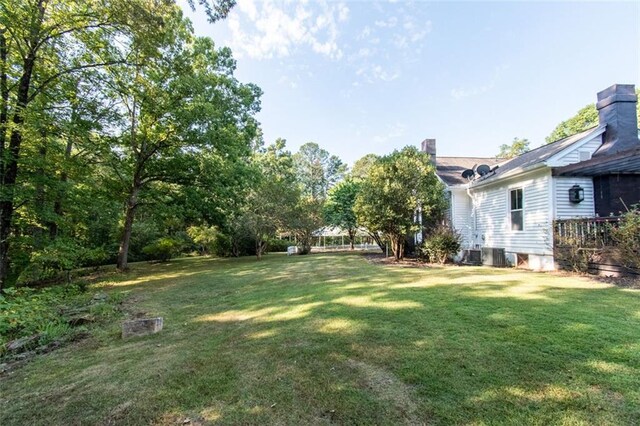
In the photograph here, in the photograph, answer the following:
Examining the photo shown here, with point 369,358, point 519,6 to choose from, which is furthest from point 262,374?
point 519,6

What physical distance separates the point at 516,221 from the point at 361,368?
10.1 metres

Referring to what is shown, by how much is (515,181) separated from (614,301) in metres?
6.54

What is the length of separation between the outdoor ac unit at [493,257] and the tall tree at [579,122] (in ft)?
73.8

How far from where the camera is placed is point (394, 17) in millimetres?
11875

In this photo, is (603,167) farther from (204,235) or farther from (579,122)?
(579,122)

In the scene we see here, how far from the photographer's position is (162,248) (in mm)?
17781

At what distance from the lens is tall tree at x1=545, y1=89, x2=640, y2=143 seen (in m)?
26.3

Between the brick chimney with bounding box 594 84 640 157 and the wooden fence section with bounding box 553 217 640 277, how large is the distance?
2996 mm

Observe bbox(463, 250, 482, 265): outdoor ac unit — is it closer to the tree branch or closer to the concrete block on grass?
the concrete block on grass

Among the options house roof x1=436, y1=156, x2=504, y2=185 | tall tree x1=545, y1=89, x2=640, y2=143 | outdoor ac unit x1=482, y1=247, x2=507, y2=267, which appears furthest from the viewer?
tall tree x1=545, y1=89, x2=640, y2=143

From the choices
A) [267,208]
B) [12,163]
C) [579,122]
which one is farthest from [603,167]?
[579,122]

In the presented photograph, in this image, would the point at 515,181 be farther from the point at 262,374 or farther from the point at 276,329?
the point at 262,374

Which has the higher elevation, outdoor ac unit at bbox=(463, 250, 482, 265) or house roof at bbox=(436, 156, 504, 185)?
house roof at bbox=(436, 156, 504, 185)

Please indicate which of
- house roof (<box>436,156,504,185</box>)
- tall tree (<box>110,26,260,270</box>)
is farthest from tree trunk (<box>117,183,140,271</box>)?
house roof (<box>436,156,504,185</box>)
